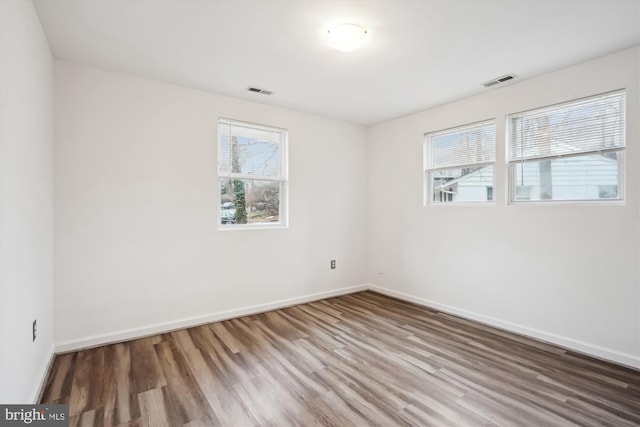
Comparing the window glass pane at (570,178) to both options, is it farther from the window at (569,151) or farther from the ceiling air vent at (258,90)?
the ceiling air vent at (258,90)

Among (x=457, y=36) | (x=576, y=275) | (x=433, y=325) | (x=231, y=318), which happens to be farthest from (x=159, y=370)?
(x=576, y=275)

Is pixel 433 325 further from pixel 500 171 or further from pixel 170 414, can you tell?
pixel 170 414

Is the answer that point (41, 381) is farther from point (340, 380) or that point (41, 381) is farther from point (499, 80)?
point (499, 80)

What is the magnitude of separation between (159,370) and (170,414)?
0.63 m

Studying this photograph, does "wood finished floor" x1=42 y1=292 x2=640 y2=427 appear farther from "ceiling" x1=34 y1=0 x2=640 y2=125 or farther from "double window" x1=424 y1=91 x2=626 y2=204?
"ceiling" x1=34 y1=0 x2=640 y2=125

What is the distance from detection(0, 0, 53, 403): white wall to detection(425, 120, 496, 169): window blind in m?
3.99

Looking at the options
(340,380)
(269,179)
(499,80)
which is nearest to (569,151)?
(499,80)

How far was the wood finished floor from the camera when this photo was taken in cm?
190

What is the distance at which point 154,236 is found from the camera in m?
3.14

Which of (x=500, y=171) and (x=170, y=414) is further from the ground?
(x=500, y=171)

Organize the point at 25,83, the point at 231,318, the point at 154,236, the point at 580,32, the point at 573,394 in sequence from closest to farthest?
1. the point at 25,83
2. the point at 573,394
3. the point at 580,32
4. the point at 154,236
5. the point at 231,318

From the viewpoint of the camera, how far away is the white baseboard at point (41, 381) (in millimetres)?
1981

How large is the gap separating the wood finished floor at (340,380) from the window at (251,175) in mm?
1349

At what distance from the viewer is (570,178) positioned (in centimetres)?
292
